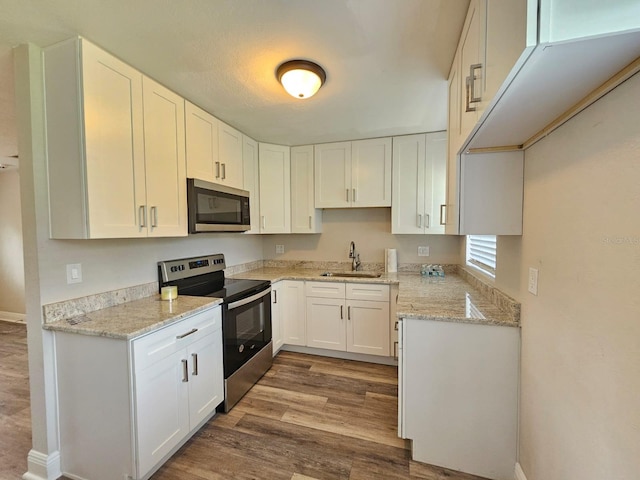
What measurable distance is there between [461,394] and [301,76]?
6.75 feet

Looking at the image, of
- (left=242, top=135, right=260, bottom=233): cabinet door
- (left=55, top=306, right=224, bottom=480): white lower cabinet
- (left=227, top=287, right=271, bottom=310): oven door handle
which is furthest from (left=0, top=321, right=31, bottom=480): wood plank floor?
(left=242, top=135, right=260, bottom=233): cabinet door

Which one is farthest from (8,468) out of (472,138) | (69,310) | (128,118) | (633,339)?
(472,138)

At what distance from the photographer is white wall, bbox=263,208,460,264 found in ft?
10.6

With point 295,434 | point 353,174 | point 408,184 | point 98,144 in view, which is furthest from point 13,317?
point 408,184

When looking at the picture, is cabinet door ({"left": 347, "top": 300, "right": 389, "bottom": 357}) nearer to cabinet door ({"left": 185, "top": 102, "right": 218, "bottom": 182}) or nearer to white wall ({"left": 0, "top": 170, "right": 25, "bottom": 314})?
cabinet door ({"left": 185, "top": 102, "right": 218, "bottom": 182})

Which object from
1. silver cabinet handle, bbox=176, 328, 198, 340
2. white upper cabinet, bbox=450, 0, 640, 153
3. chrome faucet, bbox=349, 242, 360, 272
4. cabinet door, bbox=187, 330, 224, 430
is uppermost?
white upper cabinet, bbox=450, 0, 640, 153

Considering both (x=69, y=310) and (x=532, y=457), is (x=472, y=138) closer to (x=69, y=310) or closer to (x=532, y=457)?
(x=532, y=457)


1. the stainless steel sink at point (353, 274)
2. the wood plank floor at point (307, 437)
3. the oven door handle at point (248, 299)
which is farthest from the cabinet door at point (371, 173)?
the wood plank floor at point (307, 437)

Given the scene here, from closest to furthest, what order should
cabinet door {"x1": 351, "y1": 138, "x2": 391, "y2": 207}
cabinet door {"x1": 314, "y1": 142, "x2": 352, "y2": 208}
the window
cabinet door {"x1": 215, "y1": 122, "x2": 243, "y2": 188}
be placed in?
the window < cabinet door {"x1": 215, "y1": 122, "x2": 243, "y2": 188} < cabinet door {"x1": 351, "y1": 138, "x2": 391, "y2": 207} < cabinet door {"x1": 314, "y1": 142, "x2": 352, "y2": 208}

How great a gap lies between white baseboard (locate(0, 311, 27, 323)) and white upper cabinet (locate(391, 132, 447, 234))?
5.57 m

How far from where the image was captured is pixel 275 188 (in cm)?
329

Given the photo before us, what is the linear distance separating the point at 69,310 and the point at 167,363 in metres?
0.67

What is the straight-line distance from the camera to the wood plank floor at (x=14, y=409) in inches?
67.1

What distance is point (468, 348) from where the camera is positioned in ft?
5.16
